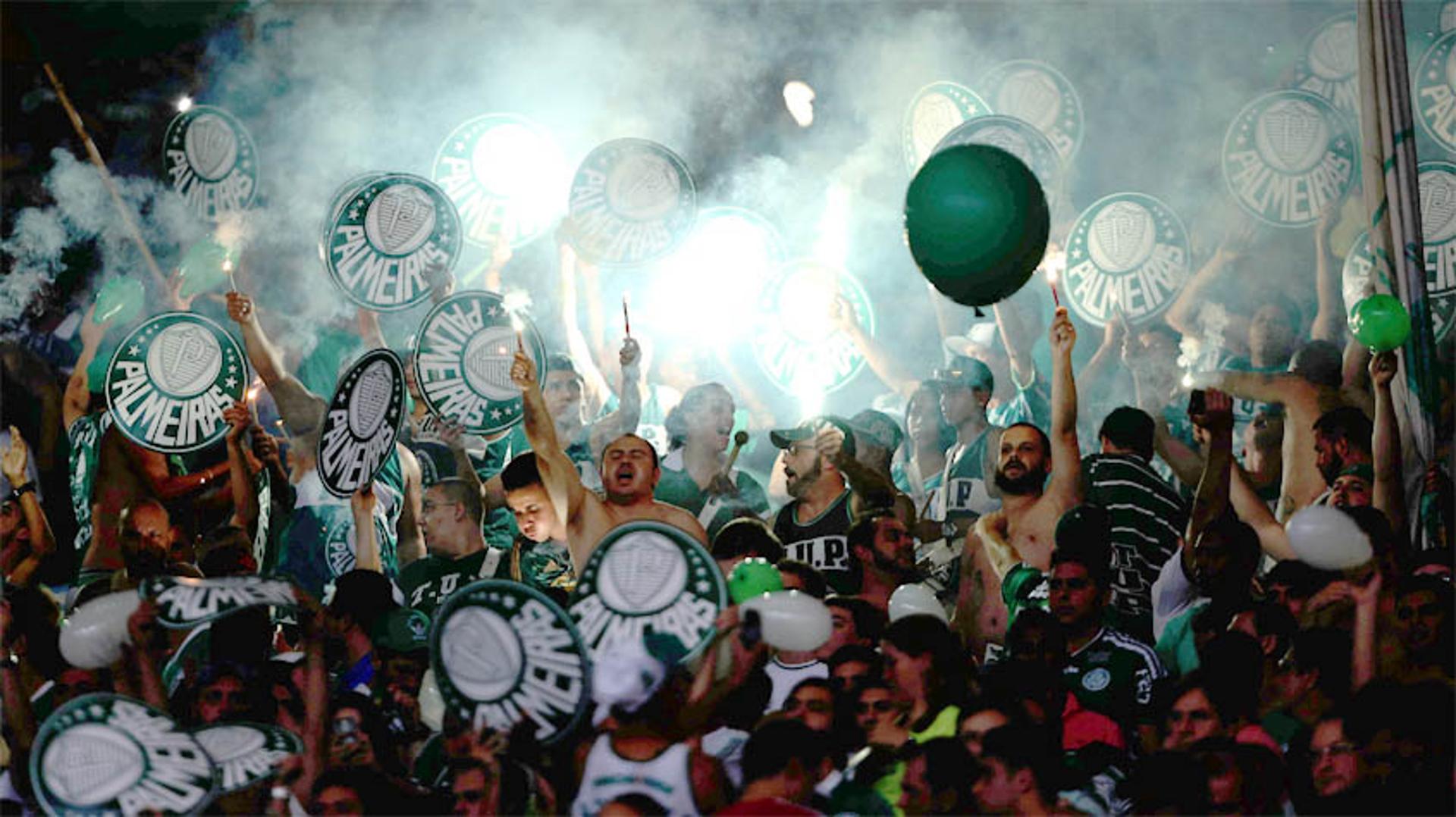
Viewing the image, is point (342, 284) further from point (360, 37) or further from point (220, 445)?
point (360, 37)

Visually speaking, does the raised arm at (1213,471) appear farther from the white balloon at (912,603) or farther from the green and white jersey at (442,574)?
the green and white jersey at (442,574)

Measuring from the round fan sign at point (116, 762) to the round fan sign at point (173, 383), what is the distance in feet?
6.19

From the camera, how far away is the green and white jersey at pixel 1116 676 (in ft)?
13.5

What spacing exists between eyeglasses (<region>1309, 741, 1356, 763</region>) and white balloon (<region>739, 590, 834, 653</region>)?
3.72 feet

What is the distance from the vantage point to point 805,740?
3.59m

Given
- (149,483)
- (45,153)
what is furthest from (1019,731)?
(45,153)

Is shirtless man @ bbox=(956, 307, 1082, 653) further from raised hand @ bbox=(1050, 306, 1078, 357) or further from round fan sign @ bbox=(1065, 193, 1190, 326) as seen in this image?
round fan sign @ bbox=(1065, 193, 1190, 326)

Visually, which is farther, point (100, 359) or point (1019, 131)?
point (100, 359)

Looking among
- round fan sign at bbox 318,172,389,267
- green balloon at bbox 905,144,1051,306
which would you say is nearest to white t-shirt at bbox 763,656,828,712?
green balloon at bbox 905,144,1051,306

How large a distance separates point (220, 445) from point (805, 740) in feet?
12.5

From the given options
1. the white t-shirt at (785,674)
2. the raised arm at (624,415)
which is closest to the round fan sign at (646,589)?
the white t-shirt at (785,674)

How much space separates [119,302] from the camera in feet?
23.6

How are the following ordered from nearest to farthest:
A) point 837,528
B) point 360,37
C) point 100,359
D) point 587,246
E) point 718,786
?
point 718,786
point 837,528
point 587,246
point 100,359
point 360,37

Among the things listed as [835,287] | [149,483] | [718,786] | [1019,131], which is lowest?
[718,786]
